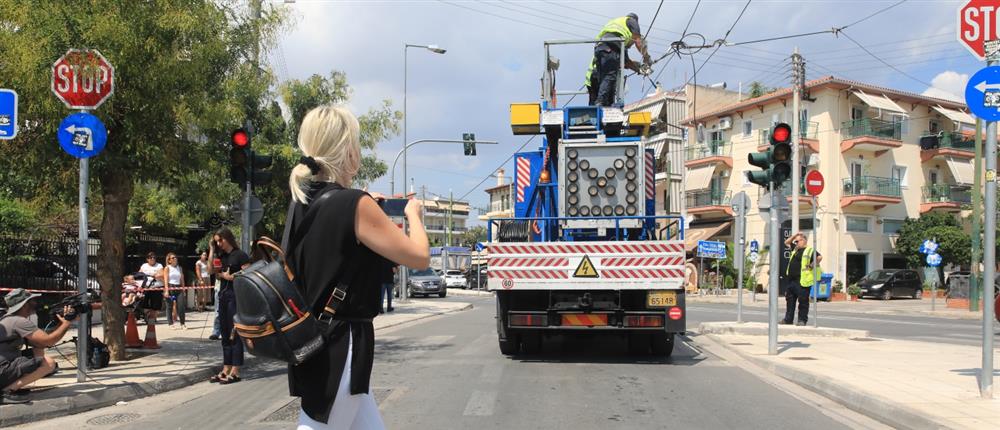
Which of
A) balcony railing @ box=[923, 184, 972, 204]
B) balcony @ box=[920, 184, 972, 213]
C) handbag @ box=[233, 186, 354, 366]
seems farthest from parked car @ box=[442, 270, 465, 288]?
handbag @ box=[233, 186, 354, 366]

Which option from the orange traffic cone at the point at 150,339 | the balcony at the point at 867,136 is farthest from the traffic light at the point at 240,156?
the balcony at the point at 867,136

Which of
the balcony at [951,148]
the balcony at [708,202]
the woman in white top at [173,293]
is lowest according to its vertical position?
the woman in white top at [173,293]

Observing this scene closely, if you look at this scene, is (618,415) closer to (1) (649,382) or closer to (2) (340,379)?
(1) (649,382)

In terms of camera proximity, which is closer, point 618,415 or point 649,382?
point 618,415

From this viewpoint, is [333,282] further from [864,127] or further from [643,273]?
[864,127]

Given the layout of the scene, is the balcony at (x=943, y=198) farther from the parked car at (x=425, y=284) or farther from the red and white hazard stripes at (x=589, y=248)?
the red and white hazard stripes at (x=589, y=248)

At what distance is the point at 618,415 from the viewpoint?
667cm

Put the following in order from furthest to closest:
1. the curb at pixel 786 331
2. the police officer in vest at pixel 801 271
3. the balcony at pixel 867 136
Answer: the balcony at pixel 867 136, the police officer in vest at pixel 801 271, the curb at pixel 786 331

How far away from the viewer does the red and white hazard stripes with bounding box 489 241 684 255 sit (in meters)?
9.55

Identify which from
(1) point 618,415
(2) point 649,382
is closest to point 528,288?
(2) point 649,382

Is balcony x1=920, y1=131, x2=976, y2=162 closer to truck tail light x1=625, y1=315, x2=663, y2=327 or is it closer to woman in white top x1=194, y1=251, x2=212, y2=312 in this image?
woman in white top x1=194, y1=251, x2=212, y2=312

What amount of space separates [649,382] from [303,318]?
22.1 feet

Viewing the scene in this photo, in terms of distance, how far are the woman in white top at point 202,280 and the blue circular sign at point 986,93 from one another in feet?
51.3

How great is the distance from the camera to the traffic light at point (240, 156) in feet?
32.3
